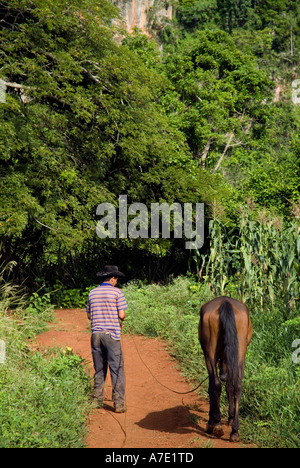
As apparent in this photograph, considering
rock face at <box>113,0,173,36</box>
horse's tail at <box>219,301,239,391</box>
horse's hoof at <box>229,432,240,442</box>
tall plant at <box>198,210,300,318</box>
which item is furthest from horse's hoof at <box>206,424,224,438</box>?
rock face at <box>113,0,173,36</box>

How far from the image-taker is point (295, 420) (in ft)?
17.7

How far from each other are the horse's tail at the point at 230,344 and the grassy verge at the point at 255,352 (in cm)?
61

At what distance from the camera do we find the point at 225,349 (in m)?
5.33

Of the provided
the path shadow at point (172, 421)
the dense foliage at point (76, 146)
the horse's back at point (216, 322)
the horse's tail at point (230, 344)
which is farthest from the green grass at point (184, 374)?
the dense foliage at point (76, 146)

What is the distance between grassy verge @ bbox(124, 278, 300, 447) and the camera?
5.40 meters

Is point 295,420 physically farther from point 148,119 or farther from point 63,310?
point 148,119

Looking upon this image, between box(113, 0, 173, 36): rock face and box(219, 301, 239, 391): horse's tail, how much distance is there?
5251 centimetres

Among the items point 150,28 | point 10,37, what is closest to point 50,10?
point 10,37

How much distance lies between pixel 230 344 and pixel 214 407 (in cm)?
69

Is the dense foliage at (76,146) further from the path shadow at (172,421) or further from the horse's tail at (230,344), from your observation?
the path shadow at (172,421)

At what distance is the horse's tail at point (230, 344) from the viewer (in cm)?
525

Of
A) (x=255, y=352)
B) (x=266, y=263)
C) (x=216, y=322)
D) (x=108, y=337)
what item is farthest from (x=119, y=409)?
(x=266, y=263)

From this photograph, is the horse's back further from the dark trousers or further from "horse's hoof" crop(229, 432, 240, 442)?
the dark trousers
